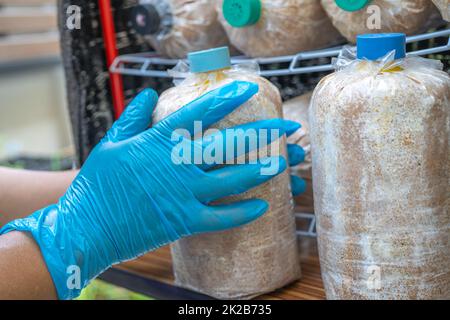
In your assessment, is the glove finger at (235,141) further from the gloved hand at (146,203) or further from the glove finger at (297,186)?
the glove finger at (297,186)

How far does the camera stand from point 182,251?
3.72 feet

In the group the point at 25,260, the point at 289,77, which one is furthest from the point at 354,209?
the point at 289,77

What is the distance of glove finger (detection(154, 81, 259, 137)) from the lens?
980 mm

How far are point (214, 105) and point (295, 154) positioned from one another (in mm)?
317

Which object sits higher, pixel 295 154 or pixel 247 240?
pixel 295 154

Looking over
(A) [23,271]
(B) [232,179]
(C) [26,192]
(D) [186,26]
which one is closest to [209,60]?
(B) [232,179]

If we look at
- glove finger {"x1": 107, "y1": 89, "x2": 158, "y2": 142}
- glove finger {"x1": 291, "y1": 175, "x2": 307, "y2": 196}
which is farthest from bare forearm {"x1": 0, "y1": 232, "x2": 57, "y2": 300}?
glove finger {"x1": 291, "y1": 175, "x2": 307, "y2": 196}

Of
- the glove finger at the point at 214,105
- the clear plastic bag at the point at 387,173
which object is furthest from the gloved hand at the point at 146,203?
the clear plastic bag at the point at 387,173

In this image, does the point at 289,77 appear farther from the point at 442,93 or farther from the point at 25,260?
the point at 25,260

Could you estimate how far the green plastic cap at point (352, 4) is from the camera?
1.03 m

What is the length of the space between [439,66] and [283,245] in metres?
0.46

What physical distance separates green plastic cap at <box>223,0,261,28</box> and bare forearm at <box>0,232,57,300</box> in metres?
0.62

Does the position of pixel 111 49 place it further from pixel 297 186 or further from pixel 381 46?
pixel 381 46

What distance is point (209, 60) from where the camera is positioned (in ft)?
3.39
